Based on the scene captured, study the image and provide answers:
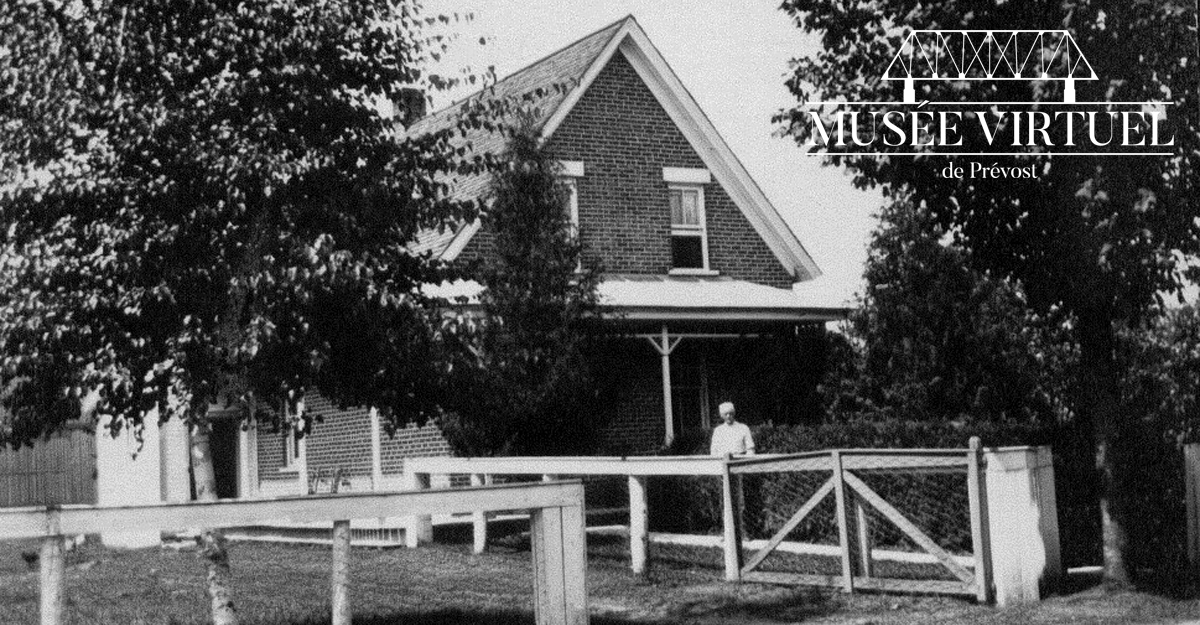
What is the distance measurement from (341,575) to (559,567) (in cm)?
122

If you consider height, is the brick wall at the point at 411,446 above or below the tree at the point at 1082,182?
below

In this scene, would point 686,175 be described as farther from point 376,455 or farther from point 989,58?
point 989,58

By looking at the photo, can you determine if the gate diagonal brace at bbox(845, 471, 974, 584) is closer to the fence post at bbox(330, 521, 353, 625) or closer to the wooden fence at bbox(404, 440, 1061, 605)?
the wooden fence at bbox(404, 440, 1061, 605)

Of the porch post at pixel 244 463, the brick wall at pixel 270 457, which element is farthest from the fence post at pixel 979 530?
the porch post at pixel 244 463

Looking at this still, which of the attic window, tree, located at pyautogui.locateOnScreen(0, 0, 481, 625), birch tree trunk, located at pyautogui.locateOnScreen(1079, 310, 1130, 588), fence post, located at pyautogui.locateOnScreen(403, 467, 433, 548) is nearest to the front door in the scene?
the attic window

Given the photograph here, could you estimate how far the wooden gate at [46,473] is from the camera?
30.8 m

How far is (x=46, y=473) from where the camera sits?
3109cm

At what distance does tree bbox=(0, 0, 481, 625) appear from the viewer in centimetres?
880

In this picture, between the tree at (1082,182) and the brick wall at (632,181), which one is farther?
the brick wall at (632,181)

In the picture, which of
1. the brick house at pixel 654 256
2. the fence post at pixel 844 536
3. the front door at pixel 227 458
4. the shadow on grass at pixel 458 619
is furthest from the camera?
the front door at pixel 227 458

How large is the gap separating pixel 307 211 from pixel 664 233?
14661 mm

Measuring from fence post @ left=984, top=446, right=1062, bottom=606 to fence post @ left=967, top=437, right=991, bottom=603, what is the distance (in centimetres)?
6

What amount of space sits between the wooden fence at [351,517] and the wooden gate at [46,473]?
82.3 ft

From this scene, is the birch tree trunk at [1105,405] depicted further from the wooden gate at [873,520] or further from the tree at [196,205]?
the tree at [196,205]
